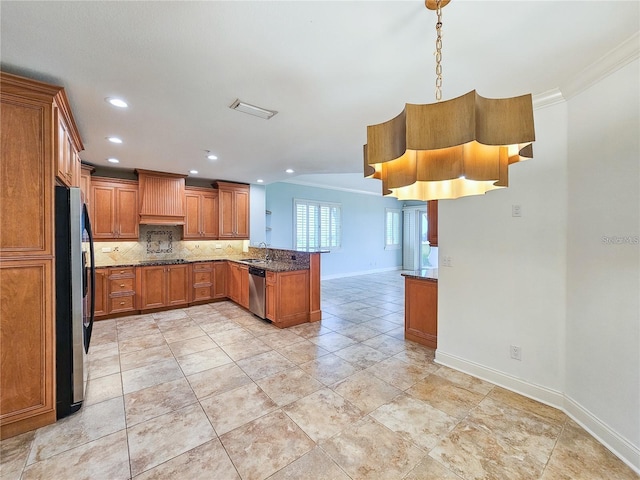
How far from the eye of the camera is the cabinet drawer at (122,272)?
4.54 metres

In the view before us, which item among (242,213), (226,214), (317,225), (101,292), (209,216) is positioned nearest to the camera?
(101,292)

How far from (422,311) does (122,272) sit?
4.77 metres

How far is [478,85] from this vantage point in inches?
84.5

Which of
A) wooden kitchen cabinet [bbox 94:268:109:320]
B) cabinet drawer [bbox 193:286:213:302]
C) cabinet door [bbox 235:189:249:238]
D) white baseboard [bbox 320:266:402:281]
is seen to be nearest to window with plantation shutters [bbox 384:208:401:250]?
white baseboard [bbox 320:266:402:281]

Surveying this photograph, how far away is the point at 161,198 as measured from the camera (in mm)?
5164

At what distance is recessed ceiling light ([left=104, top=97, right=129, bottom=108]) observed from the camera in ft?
7.77

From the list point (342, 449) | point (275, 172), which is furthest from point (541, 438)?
point (275, 172)

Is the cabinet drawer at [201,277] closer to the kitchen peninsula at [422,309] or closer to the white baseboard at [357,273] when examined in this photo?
the white baseboard at [357,273]

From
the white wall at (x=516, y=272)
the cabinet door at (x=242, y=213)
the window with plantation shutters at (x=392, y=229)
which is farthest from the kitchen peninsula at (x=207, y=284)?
the window with plantation shutters at (x=392, y=229)

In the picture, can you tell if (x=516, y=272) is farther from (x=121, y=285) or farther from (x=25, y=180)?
(x=121, y=285)

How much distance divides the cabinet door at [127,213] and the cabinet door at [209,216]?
116 centimetres

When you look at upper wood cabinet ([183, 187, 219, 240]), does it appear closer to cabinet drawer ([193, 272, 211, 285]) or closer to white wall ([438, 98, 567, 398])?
cabinet drawer ([193, 272, 211, 285])

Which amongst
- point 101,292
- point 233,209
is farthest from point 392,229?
point 101,292

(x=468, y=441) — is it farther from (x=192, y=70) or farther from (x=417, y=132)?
(x=192, y=70)
